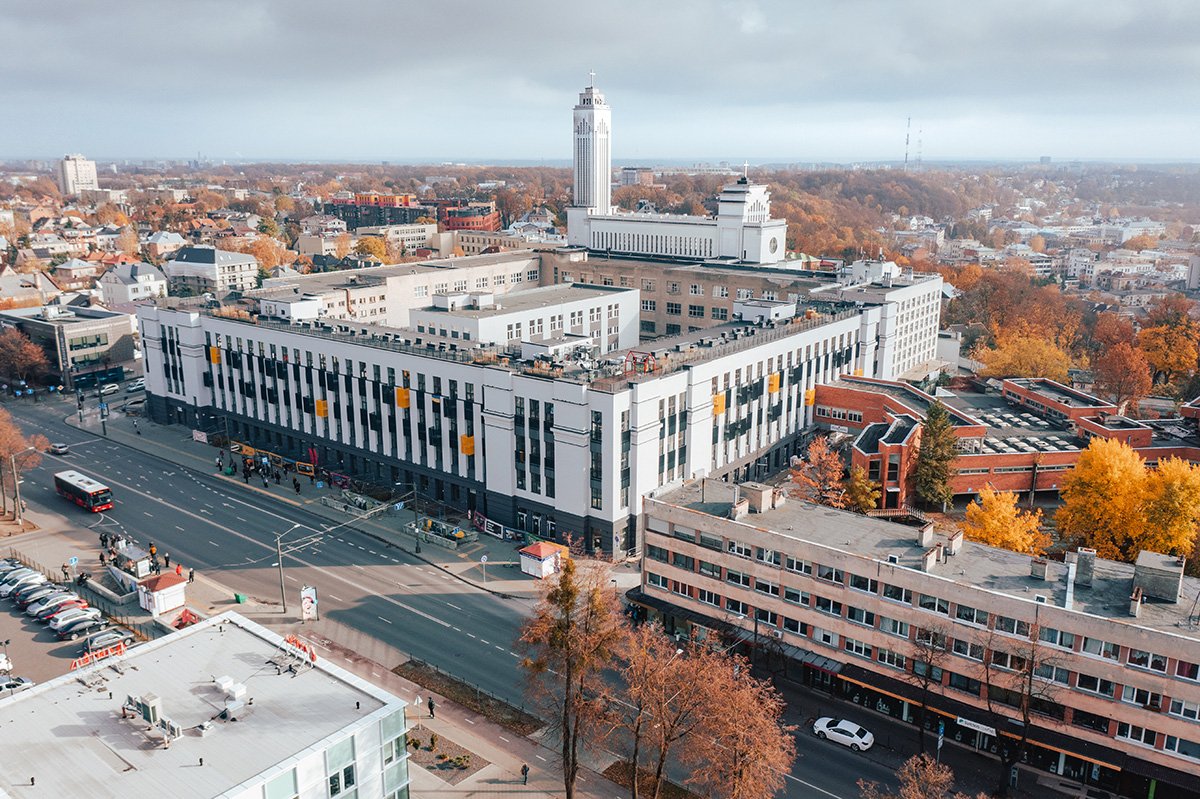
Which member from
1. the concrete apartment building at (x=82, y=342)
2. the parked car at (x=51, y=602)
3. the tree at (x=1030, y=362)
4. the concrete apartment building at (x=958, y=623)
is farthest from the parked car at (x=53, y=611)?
the tree at (x=1030, y=362)

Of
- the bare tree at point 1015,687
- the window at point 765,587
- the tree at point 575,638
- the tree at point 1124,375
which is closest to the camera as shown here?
the tree at point 575,638

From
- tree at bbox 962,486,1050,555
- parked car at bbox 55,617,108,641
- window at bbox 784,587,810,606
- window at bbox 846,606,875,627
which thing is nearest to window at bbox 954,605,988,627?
window at bbox 846,606,875,627

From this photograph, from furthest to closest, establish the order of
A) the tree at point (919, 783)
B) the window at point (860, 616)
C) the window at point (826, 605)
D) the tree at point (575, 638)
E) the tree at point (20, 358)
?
1. the tree at point (20, 358)
2. the window at point (826, 605)
3. the window at point (860, 616)
4. the tree at point (575, 638)
5. the tree at point (919, 783)

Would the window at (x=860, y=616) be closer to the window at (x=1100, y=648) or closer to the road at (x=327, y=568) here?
the road at (x=327, y=568)

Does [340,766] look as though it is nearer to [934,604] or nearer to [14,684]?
[14,684]

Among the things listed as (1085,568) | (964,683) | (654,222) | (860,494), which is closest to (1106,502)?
(860,494)
